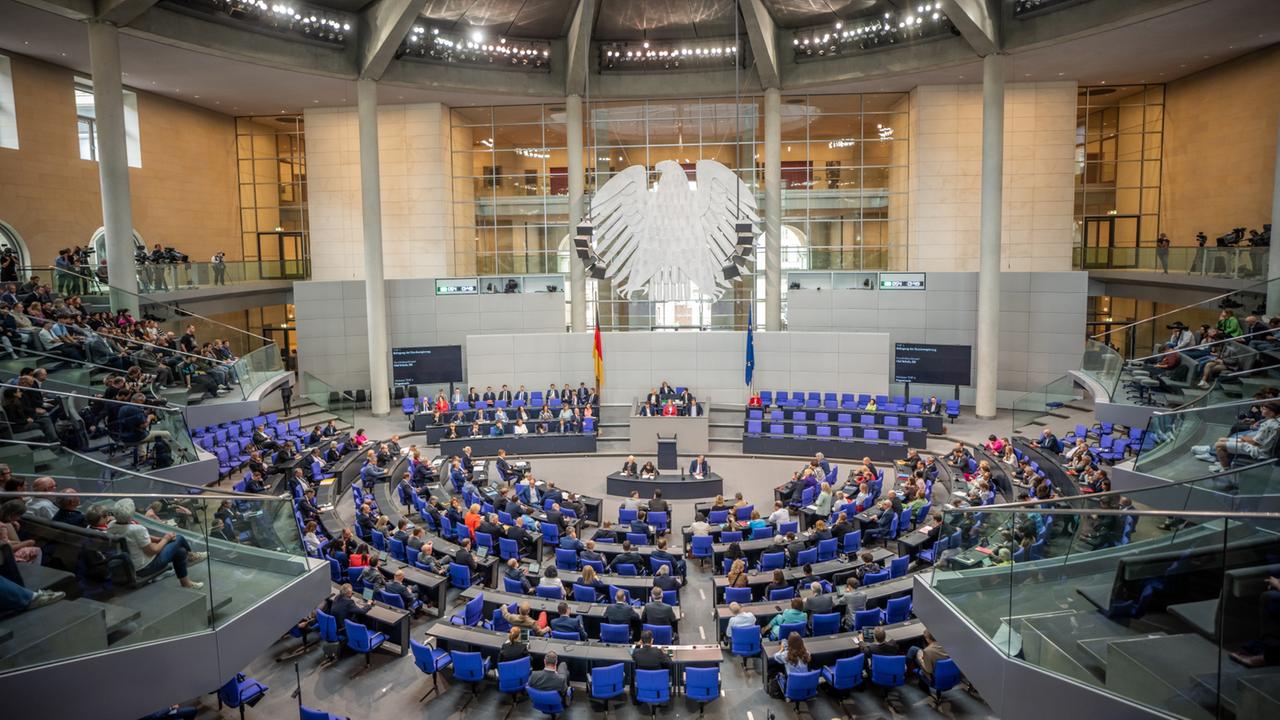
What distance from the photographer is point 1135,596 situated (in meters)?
5.32

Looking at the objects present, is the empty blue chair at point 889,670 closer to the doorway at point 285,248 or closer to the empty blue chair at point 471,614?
the empty blue chair at point 471,614

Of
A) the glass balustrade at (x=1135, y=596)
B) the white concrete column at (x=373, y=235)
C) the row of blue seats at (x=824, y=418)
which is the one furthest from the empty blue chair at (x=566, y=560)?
the white concrete column at (x=373, y=235)

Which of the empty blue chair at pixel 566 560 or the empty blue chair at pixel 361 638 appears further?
the empty blue chair at pixel 566 560

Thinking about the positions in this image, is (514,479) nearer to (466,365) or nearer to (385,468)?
(385,468)

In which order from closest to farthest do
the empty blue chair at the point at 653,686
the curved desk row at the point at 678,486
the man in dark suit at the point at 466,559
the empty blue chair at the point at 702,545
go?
the empty blue chair at the point at 653,686
the man in dark suit at the point at 466,559
the empty blue chair at the point at 702,545
the curved desk row at the point at 678,486

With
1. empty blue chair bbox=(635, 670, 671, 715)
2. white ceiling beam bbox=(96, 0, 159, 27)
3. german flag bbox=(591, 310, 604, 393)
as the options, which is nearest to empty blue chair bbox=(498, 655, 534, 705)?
empty blue chair bbox=(635, 670, 671, 715)

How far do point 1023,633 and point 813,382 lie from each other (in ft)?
57.6

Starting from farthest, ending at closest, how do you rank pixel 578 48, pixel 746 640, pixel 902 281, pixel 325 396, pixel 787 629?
pixel 902 281 < pixel 578 48 < pixel 325 396 < pixel 746 640 < pixel 787 629

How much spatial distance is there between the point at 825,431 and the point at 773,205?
8.34 meters

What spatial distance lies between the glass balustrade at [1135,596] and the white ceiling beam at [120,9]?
19831 millimetres

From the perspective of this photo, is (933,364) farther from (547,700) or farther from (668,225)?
(547,700)

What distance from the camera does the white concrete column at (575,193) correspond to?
2495 centimetres

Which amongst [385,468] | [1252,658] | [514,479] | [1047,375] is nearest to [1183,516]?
[1252,658]

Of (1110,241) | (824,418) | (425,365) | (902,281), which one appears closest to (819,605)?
(824,418)
